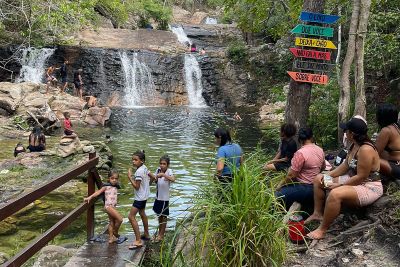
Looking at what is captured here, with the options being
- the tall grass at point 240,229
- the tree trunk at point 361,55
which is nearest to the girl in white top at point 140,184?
the tall grass at point 240,229

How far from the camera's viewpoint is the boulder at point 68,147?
12.3 m

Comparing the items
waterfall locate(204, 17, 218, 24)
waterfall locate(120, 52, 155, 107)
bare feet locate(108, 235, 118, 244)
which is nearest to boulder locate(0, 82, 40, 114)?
waterfall locate(120, 52, 155, 107)

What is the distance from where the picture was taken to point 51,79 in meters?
23.3

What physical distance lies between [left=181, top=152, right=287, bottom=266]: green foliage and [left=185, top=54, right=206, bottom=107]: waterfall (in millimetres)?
25466

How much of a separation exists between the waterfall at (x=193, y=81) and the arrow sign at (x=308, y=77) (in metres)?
22.5

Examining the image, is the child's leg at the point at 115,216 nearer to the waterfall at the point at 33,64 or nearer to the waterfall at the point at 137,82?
the waterfall at the point at 33,64

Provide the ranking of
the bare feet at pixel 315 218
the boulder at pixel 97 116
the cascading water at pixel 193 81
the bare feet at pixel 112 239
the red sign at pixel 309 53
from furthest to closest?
the cascading water at pixel 193 81 → the boulder at pixel 97 116 → the red sign at pixel 309 53 → the bare feet at pixel 112 239 → the bare feet at pixel 315 218

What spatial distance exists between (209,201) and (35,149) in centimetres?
977

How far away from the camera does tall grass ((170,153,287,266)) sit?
3.81 metres

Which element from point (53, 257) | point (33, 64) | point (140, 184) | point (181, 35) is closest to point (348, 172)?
point (140, 184)

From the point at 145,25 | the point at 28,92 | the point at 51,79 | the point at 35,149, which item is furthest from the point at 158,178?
the point at 145,25

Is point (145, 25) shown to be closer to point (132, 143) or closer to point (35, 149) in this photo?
point (132, 143)

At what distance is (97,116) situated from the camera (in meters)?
20.4

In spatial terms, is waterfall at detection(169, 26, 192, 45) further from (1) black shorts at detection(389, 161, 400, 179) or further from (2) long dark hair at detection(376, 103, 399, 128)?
(1) black shorts at detection(389, 161, 400, 179)
